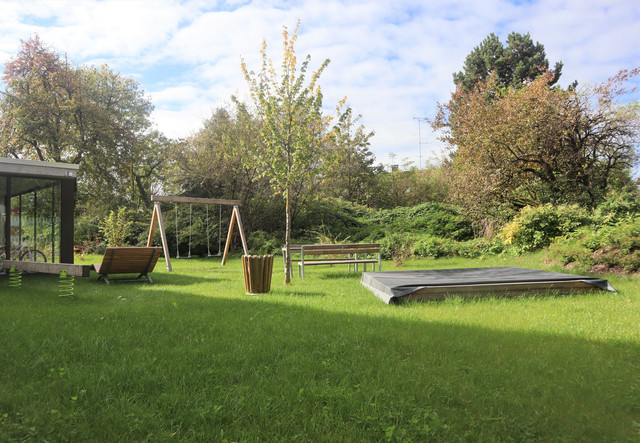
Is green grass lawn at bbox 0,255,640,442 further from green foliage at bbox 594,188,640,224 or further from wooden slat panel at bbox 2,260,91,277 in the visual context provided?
green foliage at bbox 594,188,640,224

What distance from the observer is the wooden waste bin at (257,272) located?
7152 mm

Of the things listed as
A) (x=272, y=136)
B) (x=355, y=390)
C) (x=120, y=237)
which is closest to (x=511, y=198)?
(x=272, y=136)

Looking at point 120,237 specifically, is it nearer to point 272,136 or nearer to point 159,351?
point 272,136

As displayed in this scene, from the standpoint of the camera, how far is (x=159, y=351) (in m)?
3.70

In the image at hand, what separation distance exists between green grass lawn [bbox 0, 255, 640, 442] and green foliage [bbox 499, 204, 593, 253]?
6707mm

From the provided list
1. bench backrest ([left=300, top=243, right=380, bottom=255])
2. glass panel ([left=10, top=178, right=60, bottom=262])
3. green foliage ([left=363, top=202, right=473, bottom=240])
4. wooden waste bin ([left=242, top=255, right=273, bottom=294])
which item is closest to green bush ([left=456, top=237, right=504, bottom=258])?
green foliage ([left=363, top=202, right=473, bottom=240])

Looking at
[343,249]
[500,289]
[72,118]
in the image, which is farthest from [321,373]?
[72,118]

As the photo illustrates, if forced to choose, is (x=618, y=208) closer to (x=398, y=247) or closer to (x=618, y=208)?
(x=618, y=208)

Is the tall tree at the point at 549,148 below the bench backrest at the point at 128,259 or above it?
above

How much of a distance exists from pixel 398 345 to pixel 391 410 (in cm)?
134

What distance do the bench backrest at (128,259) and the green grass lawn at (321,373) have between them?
2824 mm

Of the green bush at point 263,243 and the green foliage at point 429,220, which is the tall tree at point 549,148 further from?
the green bush at point 263,243

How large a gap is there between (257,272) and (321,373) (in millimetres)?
4107

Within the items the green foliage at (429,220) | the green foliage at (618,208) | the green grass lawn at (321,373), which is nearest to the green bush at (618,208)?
the green foliage at (618,208)
